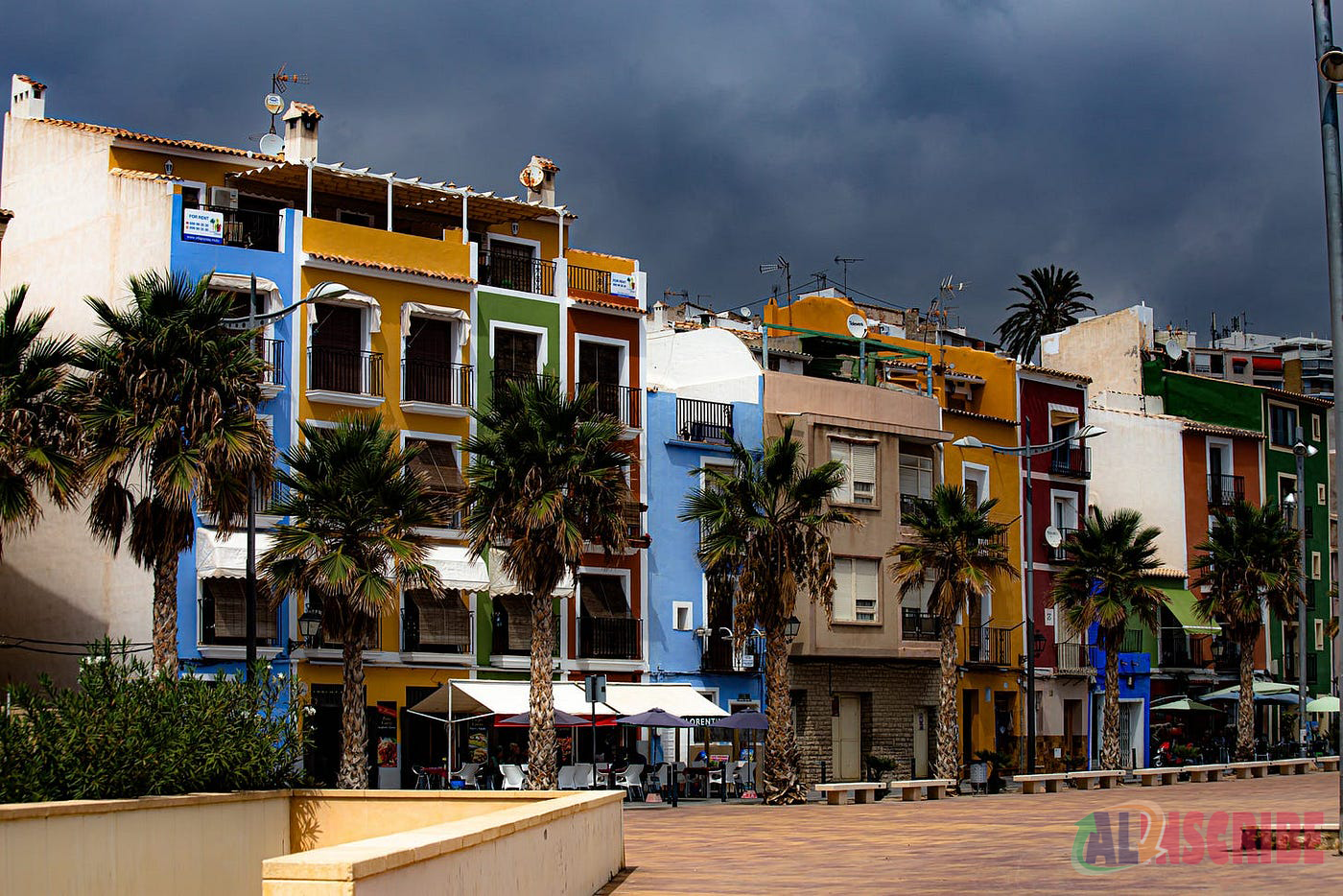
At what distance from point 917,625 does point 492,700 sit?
1819cm

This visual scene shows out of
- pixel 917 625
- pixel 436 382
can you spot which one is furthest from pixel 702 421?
pixel 917 625

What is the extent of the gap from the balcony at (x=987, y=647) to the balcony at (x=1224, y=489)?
548 inches

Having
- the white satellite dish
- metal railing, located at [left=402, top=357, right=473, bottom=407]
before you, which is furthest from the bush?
the white satellite dish

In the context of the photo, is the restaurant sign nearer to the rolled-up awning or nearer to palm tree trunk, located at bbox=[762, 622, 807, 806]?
palm tree trunk, located at bbox=[762, 622, 807, 806]

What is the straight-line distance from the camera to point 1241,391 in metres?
72.9

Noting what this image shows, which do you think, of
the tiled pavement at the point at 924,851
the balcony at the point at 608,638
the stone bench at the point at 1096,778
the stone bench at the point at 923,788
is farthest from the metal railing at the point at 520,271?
the stone bench at the point at 1096,778

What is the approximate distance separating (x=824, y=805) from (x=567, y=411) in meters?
10.6

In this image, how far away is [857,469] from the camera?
5462cm

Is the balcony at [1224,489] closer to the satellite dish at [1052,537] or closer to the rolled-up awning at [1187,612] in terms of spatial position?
the rolled-up awning at [1187,612]

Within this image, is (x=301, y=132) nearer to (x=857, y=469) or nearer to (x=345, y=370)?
(x=345, y=370)

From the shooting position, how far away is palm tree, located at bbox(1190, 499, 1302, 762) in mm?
60594

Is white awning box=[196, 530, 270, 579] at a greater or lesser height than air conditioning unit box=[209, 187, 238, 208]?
lesser

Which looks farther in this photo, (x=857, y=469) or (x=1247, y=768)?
(x=857, y=469)

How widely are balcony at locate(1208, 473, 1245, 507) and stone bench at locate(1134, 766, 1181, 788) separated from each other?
20.5 metres
